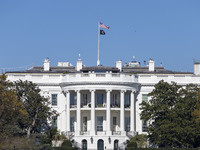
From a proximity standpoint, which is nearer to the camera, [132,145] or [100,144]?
[132,145]

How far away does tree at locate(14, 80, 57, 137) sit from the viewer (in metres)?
99.4

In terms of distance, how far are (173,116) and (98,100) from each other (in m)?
16.9

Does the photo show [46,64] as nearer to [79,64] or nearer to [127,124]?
[79,64]

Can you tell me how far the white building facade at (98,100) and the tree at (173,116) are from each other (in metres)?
8.61

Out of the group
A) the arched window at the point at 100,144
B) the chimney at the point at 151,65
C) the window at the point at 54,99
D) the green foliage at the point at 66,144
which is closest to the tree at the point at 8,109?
the green foliage at the point at 66,144

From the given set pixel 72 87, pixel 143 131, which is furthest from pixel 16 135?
pixel 143 131

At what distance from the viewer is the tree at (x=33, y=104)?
326ft

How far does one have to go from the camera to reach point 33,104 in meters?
99.2

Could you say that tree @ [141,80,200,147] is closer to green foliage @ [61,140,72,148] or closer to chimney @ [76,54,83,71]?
green foliage @ [61,140,72,148]

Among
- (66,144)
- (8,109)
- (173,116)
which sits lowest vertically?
(66,144)

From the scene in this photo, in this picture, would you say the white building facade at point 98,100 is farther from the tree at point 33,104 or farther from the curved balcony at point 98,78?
the tree at point 33,104

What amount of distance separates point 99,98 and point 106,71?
426 centimetres

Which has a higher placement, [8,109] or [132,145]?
[8,109]

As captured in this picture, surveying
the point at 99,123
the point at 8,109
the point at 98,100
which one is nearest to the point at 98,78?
the point at 98,100
